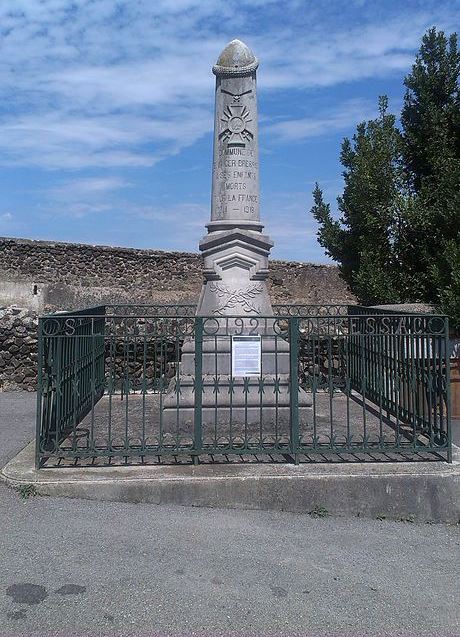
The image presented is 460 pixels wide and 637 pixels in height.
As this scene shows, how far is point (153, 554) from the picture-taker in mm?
3738

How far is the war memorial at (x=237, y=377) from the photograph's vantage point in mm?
5020

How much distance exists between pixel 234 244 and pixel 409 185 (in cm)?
619

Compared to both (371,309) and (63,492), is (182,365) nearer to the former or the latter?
(63,492)

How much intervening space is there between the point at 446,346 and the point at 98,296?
1969cm

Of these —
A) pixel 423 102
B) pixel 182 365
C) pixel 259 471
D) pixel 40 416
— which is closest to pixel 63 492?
pixel 40 416

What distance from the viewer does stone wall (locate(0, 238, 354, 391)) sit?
22125mm

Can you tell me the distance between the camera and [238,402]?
19.6ft

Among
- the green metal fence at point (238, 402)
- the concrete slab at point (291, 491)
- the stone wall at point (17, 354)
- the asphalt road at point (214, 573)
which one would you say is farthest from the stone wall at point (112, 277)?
the asphalt road at point (214, 573)

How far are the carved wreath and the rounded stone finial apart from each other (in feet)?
8.24

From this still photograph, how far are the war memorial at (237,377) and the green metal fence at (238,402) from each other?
0.06 ft

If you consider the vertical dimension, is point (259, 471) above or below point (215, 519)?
above

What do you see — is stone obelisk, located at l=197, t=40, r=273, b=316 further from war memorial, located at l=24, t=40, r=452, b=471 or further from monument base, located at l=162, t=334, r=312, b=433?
monument base, located at l=162, t=334, r=312, b=433

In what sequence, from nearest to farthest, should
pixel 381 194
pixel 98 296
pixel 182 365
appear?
pixel 182 365 < pixel 381 194 < pixel 98 296

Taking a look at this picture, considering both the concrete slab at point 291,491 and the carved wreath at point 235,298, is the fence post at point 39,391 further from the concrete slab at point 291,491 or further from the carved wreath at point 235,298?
the carved wreath at point 235,298
